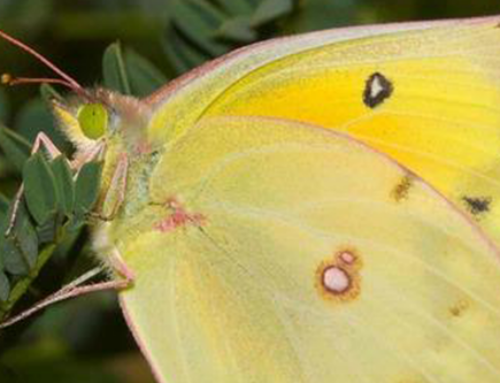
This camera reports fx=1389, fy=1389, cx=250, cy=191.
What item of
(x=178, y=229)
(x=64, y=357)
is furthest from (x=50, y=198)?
(x=64, y=357)

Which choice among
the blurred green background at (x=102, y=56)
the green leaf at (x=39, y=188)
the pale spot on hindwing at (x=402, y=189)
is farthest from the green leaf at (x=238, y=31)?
the green leaf at (x=39, y=188)

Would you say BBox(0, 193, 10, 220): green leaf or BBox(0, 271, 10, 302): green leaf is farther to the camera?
BBox(0, 193, 10, 220): green leaf

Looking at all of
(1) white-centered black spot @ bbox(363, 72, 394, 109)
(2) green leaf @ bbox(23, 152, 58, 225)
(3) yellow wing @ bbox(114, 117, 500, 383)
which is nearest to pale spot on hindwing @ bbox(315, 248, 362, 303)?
(3) yellow wing @ bbox(114, 117, 500, 383)

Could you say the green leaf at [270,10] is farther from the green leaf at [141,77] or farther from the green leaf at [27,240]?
the green leaf at [27,240]

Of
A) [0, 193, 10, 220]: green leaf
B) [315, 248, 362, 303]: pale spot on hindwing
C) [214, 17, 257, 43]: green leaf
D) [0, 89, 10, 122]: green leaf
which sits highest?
[0, 89, 10, 122]: green leaf

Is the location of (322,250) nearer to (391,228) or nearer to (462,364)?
(391,228)

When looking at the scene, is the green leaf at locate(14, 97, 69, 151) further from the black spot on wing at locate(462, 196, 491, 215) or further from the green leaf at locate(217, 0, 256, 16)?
the black spot on wing at locate(462, 196, 491, 215)
